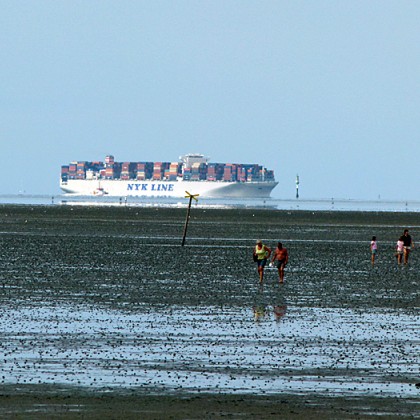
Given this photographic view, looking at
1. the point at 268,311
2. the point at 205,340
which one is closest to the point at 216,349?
the point at 205,340

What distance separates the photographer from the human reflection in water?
2212 cm

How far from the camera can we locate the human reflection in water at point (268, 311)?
2212cm

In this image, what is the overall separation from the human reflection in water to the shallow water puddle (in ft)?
0.11

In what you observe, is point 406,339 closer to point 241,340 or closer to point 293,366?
point 241,340

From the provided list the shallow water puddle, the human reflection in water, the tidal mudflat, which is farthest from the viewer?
the human reflection in water

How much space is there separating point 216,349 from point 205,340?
1.06 m

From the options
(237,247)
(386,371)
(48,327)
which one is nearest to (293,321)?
(48,327)

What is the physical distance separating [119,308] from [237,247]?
28205 mm

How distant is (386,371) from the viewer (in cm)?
1532

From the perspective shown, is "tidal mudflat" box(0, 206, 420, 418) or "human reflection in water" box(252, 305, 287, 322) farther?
"human reflection in water" box(252, 305, 287, 322)

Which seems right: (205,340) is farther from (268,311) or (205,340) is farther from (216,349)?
(268,311)

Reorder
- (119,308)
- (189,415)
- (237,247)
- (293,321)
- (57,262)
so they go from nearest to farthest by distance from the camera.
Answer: (189,415) → (293,321) → (119,308) → (57,262) → (237,247)

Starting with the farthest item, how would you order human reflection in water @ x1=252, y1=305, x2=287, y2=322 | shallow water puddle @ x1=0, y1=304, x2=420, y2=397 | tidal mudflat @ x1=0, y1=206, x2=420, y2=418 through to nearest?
human reflection in water @ x1=252, y1=305, x2=287, y2=322
shallow water puddle @ x1=0, y1=304, x2=420, y2=397
tidal mudflat @ x1=0, y1=206, x2=420, y2=418

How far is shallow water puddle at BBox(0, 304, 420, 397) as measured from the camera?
14.3 meters
